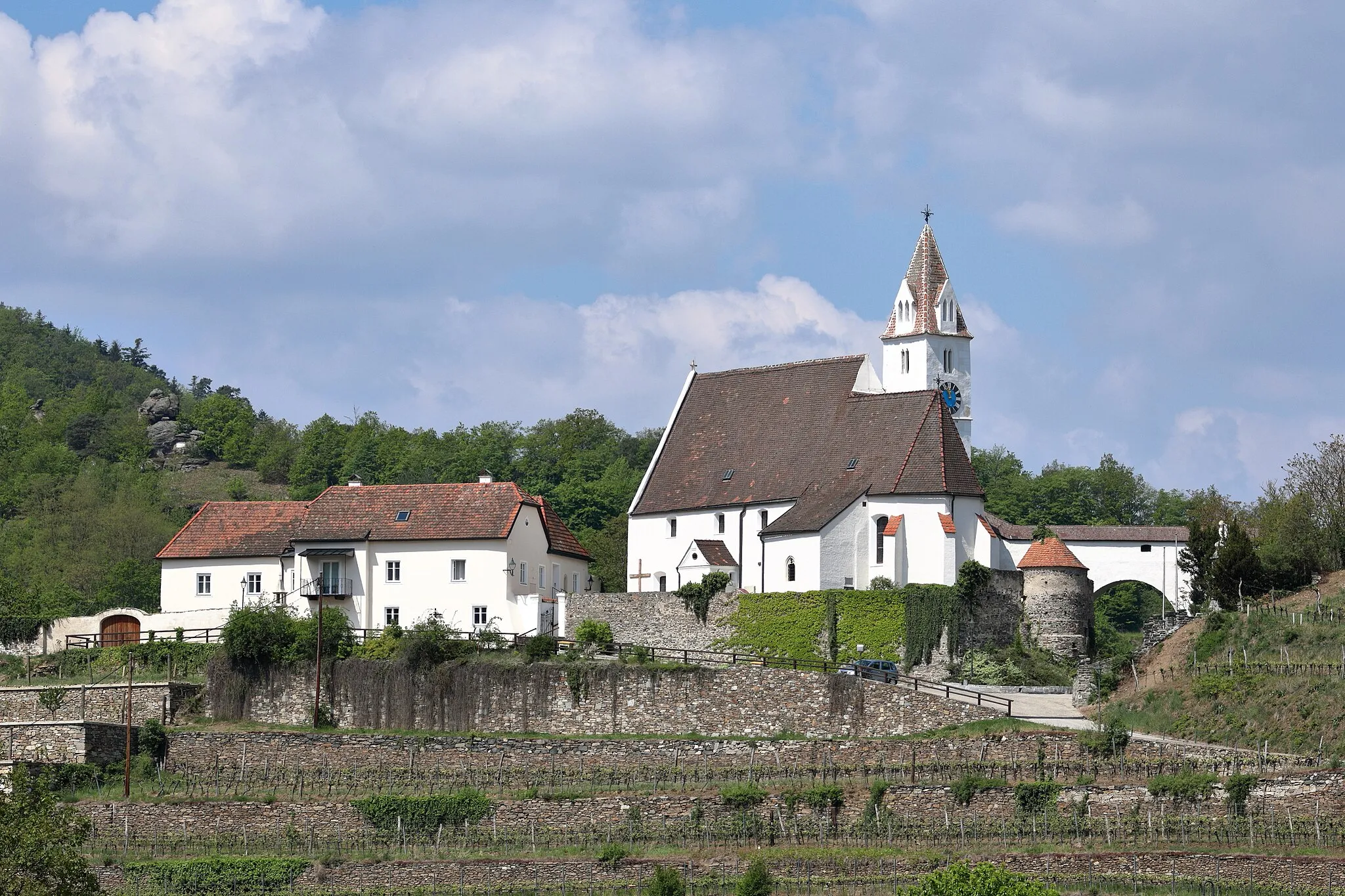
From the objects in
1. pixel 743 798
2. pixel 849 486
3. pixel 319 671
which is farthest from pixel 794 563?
pixel 743 798

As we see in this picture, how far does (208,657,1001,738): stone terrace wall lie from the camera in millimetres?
61188

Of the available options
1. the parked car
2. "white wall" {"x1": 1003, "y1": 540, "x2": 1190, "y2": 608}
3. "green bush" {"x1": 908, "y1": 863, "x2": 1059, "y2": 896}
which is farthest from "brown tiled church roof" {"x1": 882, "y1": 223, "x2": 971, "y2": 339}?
"green bush" {"x1": 908, "y1": 863, "x2": 1059, "y2": 896}

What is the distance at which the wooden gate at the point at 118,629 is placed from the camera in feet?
240

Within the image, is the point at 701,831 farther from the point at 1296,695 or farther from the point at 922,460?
the point at 922,460

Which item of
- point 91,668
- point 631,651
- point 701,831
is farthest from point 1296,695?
point 91,668

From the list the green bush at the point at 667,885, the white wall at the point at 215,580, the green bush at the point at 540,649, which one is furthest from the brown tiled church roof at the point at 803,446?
the green bush at the point at 667,885

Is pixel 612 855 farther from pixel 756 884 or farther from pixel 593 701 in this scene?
pixel 593 701

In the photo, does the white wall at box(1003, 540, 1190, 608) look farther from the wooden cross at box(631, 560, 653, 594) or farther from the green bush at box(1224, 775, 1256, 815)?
the green bush at box(1224, 775, 1256, 815)

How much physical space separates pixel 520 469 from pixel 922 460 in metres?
47.2

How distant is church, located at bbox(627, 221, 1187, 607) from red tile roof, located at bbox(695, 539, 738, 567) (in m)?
0.07

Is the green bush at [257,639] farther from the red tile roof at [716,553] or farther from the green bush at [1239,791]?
the green bush at [1239,791]

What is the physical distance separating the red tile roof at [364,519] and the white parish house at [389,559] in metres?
0.05

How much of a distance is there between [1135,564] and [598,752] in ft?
93.8

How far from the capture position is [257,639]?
66375 millimetres
